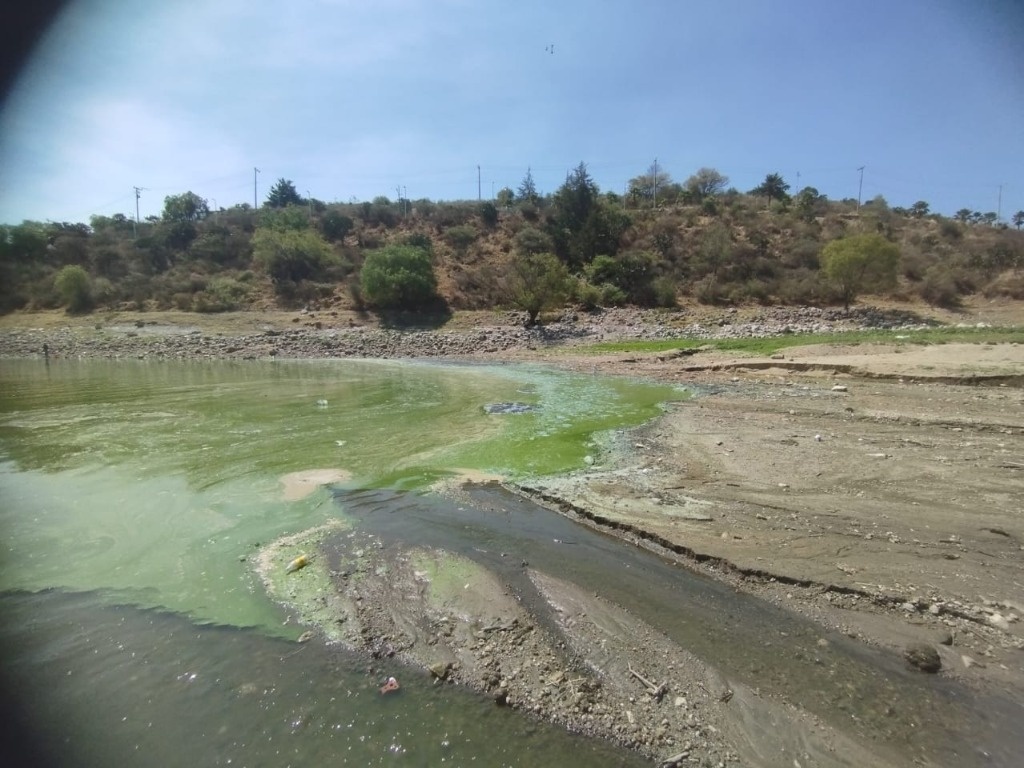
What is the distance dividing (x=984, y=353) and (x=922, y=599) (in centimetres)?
1631

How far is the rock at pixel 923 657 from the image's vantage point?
11.4 feet

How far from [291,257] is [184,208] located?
3033 cm

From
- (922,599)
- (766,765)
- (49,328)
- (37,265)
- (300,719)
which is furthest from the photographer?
(37,265)

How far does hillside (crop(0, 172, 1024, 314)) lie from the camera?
40094mm

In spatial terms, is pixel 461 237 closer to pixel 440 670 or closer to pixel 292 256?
pixel 292 256

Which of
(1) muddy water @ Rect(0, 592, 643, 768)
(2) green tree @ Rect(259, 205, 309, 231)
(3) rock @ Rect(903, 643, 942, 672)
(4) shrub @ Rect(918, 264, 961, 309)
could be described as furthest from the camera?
(2) green tree @ Rect(259, 205, 309, 231)

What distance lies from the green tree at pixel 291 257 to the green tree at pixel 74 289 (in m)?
13.0

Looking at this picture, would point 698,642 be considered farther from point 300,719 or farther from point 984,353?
point 984,353

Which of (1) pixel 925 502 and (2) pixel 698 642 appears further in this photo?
(1) pixel 925 502

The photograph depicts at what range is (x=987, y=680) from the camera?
335 cm

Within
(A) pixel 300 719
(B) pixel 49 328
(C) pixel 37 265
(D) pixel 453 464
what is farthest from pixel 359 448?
(C) pixel 37 265

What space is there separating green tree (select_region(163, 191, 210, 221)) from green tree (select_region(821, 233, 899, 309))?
69.1m

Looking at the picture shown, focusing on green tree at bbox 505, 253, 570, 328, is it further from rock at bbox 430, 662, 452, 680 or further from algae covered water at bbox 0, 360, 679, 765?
rock at bbox 430, 662, 452, 680

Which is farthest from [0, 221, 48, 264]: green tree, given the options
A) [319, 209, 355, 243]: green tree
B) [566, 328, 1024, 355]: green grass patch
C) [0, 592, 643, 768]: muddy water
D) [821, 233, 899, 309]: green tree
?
[821, 233, 899, 309]: green tree
